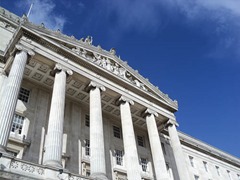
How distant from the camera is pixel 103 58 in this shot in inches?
1347

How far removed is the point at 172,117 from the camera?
122ft

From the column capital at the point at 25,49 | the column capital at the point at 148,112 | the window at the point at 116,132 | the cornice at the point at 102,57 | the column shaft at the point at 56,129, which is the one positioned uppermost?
the cornice at the point at 102,57

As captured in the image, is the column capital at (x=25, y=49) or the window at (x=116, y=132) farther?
the window at (x=116, y=132)

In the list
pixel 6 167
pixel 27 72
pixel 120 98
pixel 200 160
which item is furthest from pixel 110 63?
pixel 200 160

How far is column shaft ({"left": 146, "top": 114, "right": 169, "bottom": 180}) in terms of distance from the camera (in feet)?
90.5

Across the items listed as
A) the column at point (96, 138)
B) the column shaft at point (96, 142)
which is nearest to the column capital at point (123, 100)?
the column at point (96, 138)

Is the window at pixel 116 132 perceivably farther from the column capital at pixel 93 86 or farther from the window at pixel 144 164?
the column capital at pixel 93 86

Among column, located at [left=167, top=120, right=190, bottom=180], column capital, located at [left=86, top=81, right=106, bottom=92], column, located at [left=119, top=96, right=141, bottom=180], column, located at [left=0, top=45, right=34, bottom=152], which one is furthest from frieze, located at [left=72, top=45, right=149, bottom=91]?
column, located at [left=0, top=45, right=34, bottom=152]

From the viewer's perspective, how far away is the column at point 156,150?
27.7 metres

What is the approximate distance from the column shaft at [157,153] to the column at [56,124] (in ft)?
41.2

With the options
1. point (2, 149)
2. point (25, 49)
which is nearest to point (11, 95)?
point (2, 149)

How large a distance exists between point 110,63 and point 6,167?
21.4 metres

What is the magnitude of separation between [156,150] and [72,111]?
11.4m

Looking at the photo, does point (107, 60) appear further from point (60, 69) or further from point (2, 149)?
point (2, 149)
